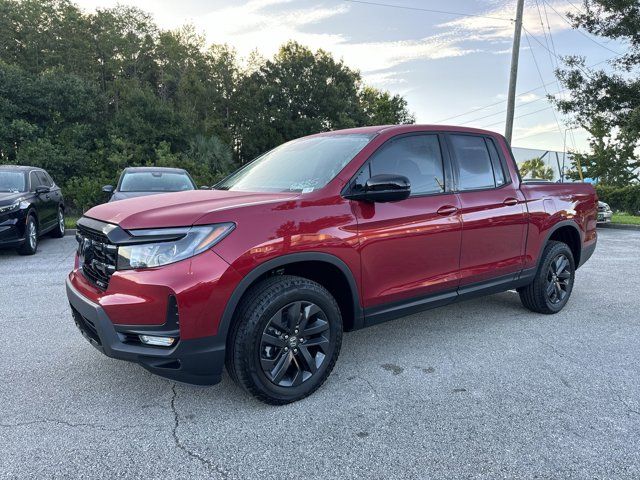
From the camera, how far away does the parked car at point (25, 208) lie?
746 centimetres

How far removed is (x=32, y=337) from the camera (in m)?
4.00

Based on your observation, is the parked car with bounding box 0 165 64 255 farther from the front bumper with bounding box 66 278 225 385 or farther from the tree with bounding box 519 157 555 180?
the tree with bounding box 519 157 555 180

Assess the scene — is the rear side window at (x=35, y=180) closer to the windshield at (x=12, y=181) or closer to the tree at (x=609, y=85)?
the windshield at (x=12, y=181)

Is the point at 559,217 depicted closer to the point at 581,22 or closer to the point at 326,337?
the point at 326,337

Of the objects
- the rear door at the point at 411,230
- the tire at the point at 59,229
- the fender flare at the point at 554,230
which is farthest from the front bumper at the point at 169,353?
the tire at the point at 59,229

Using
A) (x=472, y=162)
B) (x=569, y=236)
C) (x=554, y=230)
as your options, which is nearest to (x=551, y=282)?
(x=554, y=230)

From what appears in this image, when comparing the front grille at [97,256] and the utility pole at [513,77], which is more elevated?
the utility pole at [513,77]

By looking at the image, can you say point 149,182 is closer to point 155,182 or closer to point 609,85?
point 155,182

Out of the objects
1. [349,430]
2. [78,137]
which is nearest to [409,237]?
[349,430]

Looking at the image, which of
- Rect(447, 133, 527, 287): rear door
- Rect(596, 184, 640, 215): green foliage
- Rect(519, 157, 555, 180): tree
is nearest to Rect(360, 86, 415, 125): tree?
Rect(519, 157, 555, 180): tree

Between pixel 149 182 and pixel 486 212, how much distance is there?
7.09 m

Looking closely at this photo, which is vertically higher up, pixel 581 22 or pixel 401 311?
pixel 581 22

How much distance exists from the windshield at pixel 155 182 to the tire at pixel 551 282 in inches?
256

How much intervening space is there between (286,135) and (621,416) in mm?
30499
